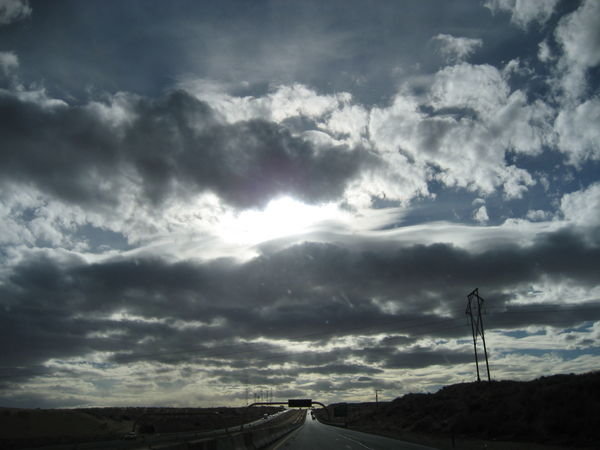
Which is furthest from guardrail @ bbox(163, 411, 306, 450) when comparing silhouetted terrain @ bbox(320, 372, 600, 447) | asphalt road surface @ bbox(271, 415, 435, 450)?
silhouetted terrain @ bbox(320, 372, 600, 447)

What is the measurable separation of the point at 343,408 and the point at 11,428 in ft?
266

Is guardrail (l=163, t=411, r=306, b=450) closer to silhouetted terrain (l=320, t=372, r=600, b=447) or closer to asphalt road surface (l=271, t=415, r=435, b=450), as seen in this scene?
asphalt road surface (l=271, t=415, r=435, b=450)

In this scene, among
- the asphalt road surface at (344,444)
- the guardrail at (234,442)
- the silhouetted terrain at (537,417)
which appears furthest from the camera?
the silhouetted terrain at (537,417)

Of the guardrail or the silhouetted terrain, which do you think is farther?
the silhouetted terrain

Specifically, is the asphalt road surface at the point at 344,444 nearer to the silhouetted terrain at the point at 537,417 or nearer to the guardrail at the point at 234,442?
the guardrail at the point at 234,442

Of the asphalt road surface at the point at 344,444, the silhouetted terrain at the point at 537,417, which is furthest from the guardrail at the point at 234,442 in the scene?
the silhouetted terrain at the point at 537,417

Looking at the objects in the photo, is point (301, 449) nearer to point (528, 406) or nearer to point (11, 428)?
point (528, 406)

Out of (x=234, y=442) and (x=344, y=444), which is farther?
(x=344, y=444)

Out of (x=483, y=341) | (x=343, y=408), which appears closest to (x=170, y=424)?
(x=343, y=408)

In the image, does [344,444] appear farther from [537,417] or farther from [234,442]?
[537,417]

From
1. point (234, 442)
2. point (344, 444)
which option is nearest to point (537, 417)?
point (344, 444)

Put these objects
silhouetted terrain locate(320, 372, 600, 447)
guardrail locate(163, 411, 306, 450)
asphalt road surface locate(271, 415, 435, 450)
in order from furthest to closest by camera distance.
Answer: silhouetted terrain locate(320, 372, 600, 447) → asphalt road surface locate(271, 415, 435, 450) → guardrail locate(163, 411, 306, 450)

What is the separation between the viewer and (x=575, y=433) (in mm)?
35844

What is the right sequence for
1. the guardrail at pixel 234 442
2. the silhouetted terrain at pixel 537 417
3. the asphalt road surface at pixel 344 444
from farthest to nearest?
the silhouetted terrain at pixel 537 417 → the asphalt road surface at pixel 344 444 → the guardrail at pixel 234 442
